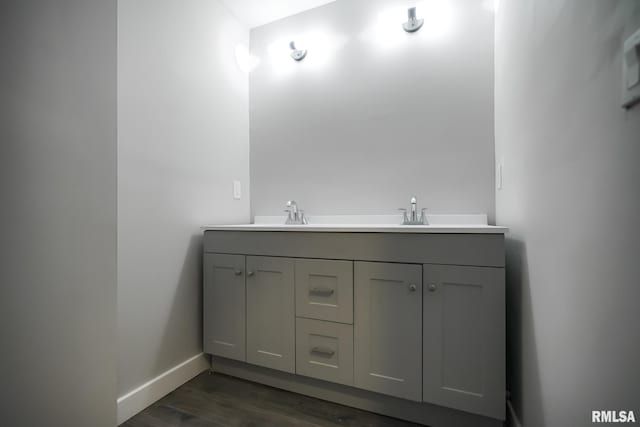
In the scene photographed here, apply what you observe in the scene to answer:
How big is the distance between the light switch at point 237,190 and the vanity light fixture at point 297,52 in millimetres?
958

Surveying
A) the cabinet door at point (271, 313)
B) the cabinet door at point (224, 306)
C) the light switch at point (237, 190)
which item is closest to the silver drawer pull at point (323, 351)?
the cabinet door at point (271, 313)

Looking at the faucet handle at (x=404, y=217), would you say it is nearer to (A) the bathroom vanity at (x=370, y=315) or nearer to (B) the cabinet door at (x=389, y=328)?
(A) the bathroom vanity at (x=370, y=315)

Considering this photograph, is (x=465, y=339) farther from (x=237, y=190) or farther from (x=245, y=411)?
(x=237, y=190)

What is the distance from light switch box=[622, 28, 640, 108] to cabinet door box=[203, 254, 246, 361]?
145 centimetres

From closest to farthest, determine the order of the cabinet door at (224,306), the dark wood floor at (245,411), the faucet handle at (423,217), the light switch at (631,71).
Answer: the light switch at (631,71) → the dark wood floor at (245,411) → the cabinet door at (224,306) → the faucet handle at (423,217)

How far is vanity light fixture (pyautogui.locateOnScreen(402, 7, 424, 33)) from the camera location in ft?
5.45

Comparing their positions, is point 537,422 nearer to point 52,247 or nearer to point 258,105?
point 52,247

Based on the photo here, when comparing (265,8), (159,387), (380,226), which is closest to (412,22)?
(265,8)

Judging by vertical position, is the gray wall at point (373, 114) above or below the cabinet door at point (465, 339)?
above

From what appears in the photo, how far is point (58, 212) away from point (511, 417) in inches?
75.7

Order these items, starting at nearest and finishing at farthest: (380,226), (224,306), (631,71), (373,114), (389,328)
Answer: (631,71), (389,328), (380,226), (224,306), (373,114)

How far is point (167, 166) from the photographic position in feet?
4.88

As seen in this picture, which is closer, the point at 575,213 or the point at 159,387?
the point at 575,213

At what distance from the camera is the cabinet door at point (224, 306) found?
1507mm
